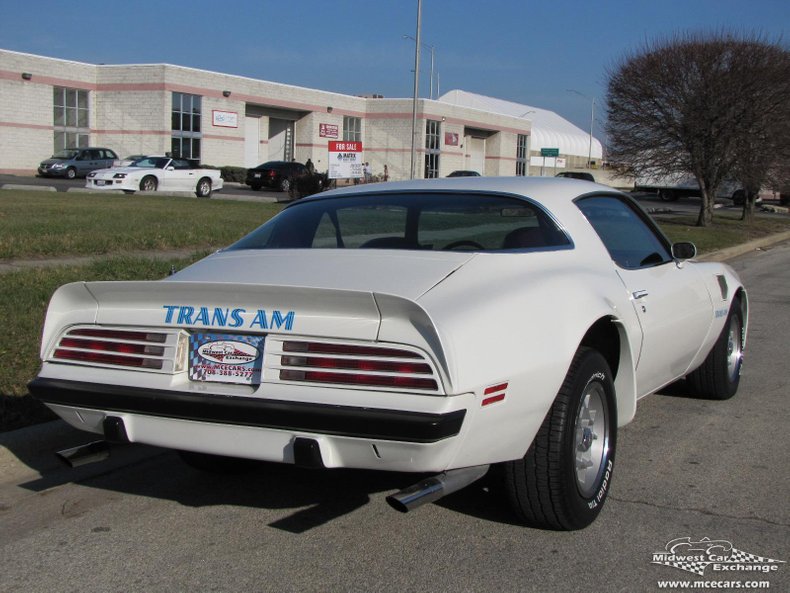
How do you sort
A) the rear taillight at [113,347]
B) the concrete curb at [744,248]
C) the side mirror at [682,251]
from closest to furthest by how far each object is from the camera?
the rear taillight at [113,347]
the side mirror at [682,251]
the concrete curb at [744,248]

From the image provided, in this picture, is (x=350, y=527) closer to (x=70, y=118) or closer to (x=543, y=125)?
(x=70, y=118)

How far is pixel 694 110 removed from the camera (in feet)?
85.9

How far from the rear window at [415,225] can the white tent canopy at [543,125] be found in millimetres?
83644

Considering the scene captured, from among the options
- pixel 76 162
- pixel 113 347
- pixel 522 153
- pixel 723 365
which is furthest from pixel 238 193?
pixel 522 153

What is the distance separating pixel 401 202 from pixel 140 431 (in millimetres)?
1802

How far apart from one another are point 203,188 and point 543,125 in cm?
7139

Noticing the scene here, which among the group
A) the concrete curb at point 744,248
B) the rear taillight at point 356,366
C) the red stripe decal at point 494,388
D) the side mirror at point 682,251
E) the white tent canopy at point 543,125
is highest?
the white tent canopy at point 543,125

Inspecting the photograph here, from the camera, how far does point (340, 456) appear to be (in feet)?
10.8

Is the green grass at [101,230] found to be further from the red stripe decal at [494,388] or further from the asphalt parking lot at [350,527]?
the red stripe decal at [494,388]

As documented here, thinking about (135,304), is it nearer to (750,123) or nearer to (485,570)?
(485,570)

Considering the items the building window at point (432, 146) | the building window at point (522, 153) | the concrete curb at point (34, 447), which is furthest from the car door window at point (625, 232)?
the building window at point (522, 153)

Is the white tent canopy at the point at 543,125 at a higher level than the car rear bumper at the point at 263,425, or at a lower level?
higher

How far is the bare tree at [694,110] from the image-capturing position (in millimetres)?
25766

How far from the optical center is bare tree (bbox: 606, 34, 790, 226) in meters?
25.8
